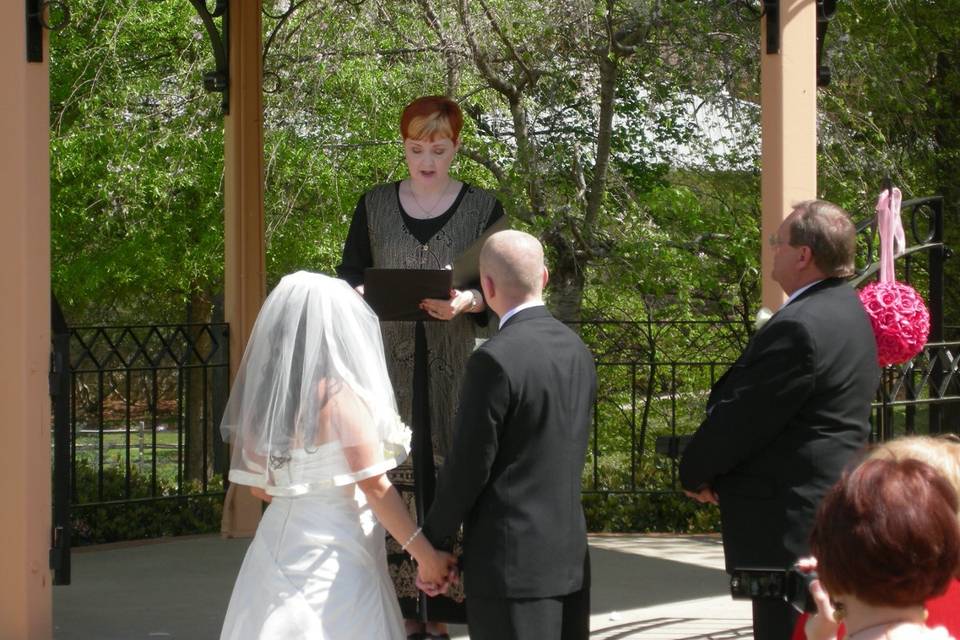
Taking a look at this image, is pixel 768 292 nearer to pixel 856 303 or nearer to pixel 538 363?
pixel 856 303

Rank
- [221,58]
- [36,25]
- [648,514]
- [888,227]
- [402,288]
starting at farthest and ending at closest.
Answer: [648,514] → [221,58] → [36,25] → [888,227] → [402,288]

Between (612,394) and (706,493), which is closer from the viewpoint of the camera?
(706,493)

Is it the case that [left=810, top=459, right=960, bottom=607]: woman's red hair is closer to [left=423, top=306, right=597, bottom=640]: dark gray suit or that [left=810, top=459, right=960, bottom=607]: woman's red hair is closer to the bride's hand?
[left=423, top=306, right=597, bottom=640]: dark gray suit

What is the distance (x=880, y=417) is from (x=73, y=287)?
8874 millimetres

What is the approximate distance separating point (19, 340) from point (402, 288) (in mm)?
1701

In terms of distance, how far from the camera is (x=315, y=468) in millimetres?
3662

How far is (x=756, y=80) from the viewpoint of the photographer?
31.1ft

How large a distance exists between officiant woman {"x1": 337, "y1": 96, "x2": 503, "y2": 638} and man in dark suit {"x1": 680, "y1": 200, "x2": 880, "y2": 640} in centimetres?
136

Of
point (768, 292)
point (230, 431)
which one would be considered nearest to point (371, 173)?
point (768, 292)

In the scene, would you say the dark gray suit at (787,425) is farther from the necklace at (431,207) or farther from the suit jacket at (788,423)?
the necklace at (431,207)

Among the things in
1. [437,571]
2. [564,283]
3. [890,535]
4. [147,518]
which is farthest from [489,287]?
[564,283]

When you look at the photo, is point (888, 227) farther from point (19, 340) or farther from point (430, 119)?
point (19, 340)

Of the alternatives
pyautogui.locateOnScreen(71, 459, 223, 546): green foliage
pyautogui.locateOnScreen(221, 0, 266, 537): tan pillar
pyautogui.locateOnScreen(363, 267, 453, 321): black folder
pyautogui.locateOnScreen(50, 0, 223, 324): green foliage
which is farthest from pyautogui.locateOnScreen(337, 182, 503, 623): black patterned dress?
pyautogui.locateOnScreen(50, 0, 223, 324): green foliage

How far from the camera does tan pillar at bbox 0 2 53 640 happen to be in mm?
5125
